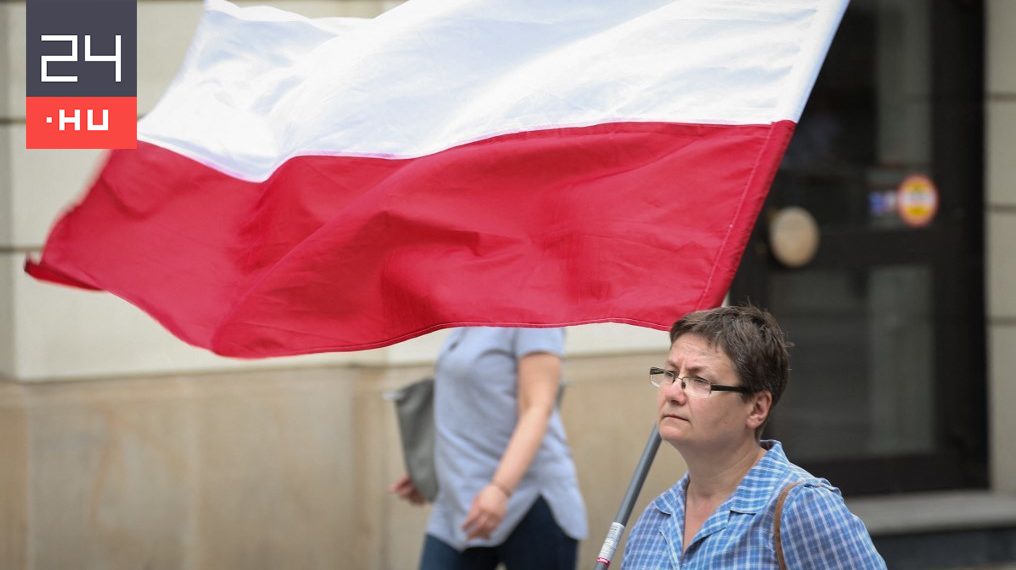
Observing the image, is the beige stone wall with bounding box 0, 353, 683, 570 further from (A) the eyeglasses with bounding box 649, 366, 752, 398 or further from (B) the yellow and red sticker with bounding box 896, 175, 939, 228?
(A) the eyeglasses with bounding box 649, 366, 752, 398

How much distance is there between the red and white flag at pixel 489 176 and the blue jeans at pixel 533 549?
95 centimetres

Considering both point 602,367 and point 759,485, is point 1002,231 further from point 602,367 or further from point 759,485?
point 759,485

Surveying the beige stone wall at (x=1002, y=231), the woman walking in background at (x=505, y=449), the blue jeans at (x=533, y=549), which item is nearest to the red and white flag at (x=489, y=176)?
the woman walking in background at (x=505, y=449)

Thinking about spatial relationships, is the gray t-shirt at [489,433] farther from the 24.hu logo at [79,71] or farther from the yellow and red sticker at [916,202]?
the yellow and red sticker at [916,202]

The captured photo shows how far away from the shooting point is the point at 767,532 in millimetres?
2291

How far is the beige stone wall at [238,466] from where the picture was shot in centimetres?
552

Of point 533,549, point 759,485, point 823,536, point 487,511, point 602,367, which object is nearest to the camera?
point 823,536

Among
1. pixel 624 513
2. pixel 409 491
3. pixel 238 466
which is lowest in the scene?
pixel 238 466

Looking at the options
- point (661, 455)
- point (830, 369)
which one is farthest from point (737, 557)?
point (830, 369)

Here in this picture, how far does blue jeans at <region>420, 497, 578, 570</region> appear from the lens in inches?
144

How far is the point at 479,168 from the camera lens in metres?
3.02

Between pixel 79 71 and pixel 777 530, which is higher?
pixel 79 71

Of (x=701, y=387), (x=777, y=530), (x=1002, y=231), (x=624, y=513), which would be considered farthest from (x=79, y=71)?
(x=1002, y=231)

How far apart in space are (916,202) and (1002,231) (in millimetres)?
429
